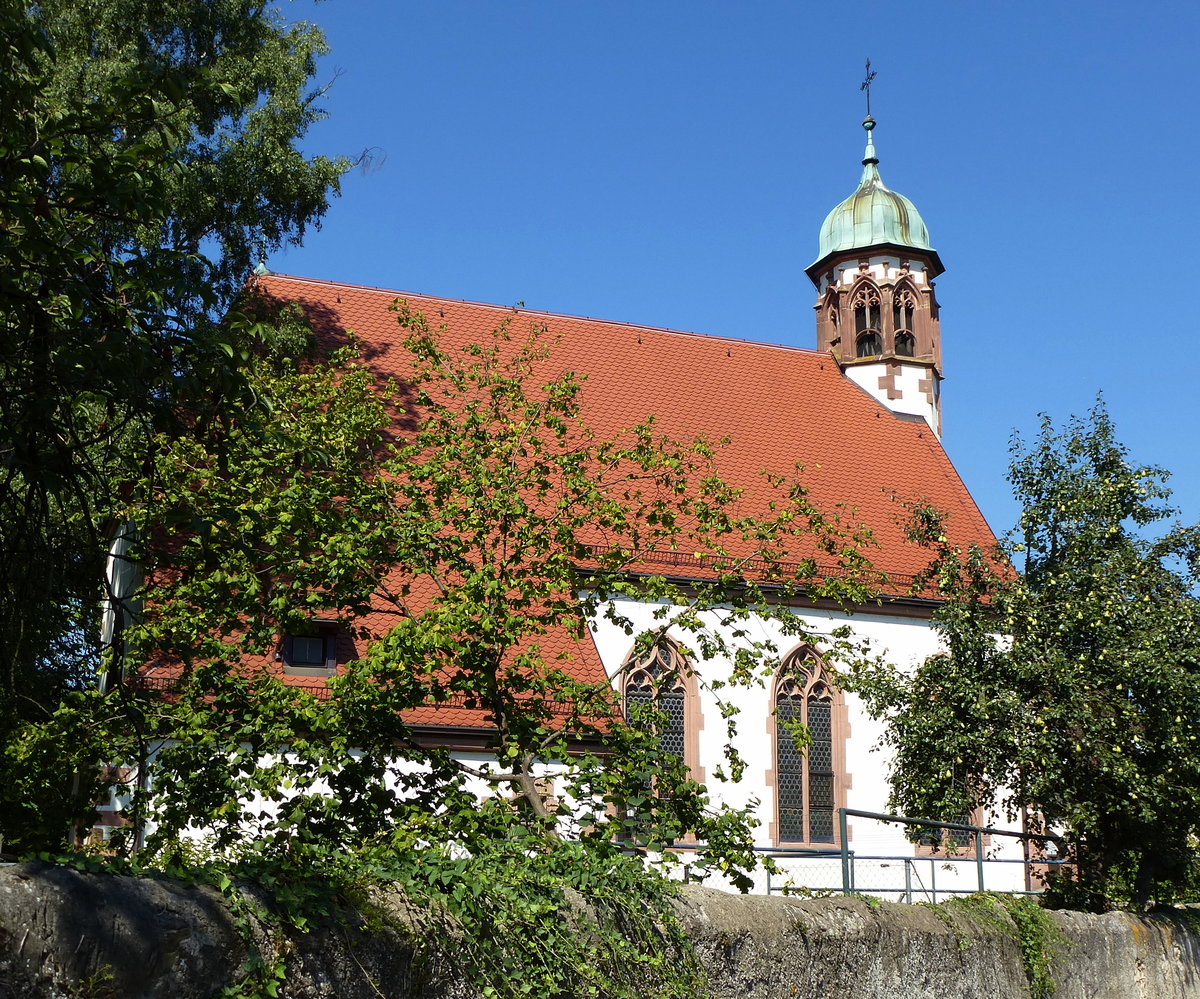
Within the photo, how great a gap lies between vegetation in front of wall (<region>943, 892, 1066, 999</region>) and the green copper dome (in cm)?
1869

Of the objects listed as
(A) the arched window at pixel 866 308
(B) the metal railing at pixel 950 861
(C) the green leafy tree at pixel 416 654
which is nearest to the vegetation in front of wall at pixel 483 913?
(C) the green leafy tree at pixel 416 654

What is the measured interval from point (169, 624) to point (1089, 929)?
6.93m

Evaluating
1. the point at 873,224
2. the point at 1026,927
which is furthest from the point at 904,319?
the point at 1026,927

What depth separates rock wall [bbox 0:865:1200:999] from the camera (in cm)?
349

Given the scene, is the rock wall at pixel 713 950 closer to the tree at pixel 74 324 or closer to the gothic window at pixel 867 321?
the tree at pixel 74 324

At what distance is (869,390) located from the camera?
24.5 metres

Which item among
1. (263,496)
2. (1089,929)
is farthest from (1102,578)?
(263,496)

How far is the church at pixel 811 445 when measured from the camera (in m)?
17.8

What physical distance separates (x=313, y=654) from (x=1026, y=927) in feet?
32.2

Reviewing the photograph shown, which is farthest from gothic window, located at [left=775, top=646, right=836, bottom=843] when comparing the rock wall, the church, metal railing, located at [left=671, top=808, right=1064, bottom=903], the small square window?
the rock wall

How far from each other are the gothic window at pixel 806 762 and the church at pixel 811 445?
0.08 ft

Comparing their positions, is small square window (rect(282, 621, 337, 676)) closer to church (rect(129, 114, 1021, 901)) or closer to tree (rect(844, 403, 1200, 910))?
church (rect(129, 114, 1021, 901))

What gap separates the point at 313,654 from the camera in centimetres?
1611

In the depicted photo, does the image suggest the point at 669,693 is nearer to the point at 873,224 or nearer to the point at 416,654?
the point at 416,654
